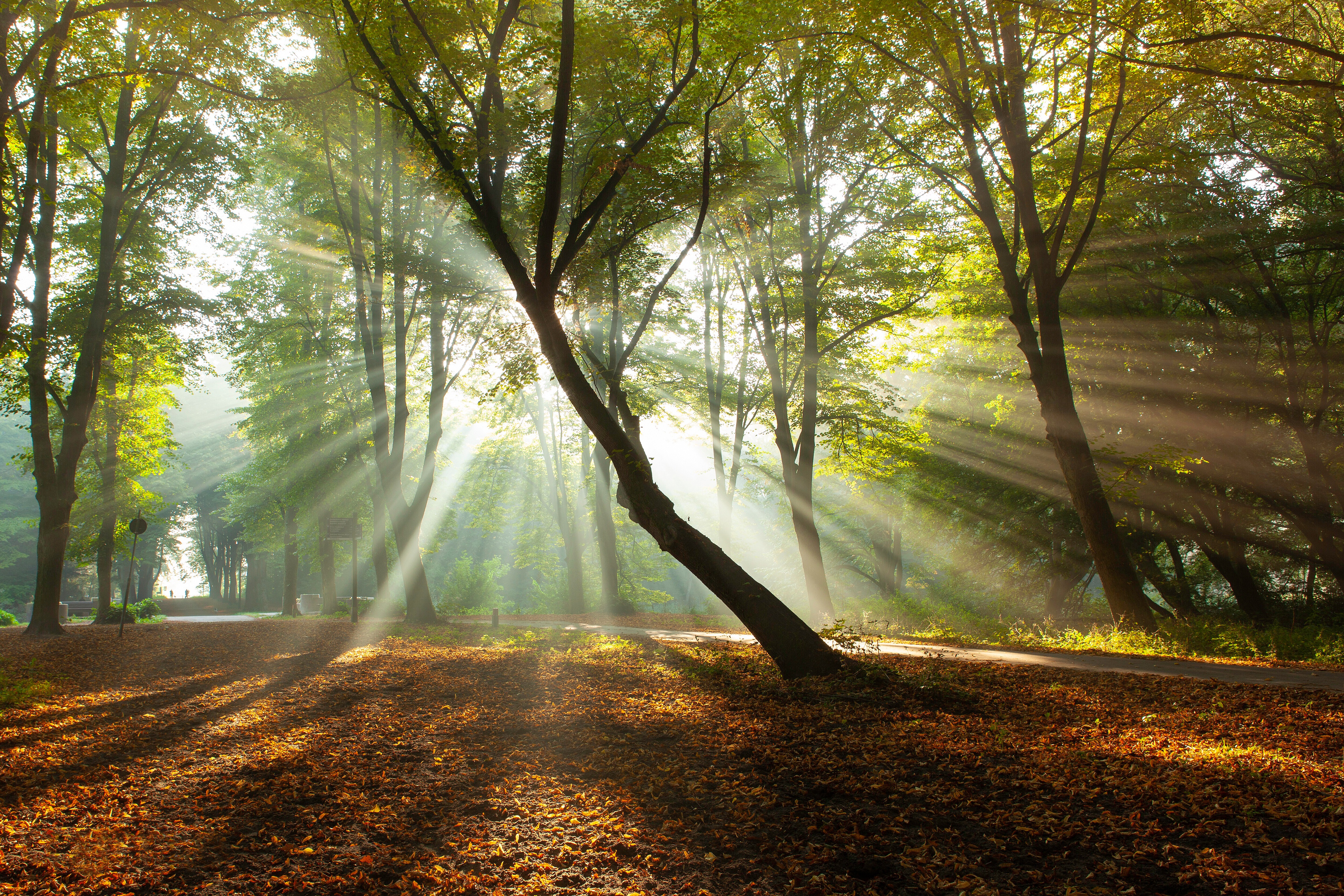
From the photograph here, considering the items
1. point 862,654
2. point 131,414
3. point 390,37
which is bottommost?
point 862,654

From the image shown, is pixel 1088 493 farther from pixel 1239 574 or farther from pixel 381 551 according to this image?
pixel 381 551

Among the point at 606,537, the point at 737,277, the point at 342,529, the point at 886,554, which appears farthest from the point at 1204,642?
the point at 886,554

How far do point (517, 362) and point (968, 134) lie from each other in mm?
7695

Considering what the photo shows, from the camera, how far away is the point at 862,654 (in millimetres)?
7418

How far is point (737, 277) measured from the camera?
16797mm

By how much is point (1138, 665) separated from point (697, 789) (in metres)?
6.08

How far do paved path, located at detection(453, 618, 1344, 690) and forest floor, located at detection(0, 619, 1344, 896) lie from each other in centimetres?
74

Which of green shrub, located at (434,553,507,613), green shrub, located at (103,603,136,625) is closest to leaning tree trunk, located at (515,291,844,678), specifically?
green shrub, located at (103,603,136,625)

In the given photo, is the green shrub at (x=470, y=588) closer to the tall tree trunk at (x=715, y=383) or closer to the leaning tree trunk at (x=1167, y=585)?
the tall tree trunk at (x=715, y=383)

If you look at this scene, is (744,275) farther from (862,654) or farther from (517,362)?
(862,654)

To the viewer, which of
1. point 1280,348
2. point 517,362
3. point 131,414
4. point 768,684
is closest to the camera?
point 768,684

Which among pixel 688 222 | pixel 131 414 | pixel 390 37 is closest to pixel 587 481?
pixel 688 222

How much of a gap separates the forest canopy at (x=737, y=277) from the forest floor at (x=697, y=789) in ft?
5.91

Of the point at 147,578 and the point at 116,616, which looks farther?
the point at 147,578
